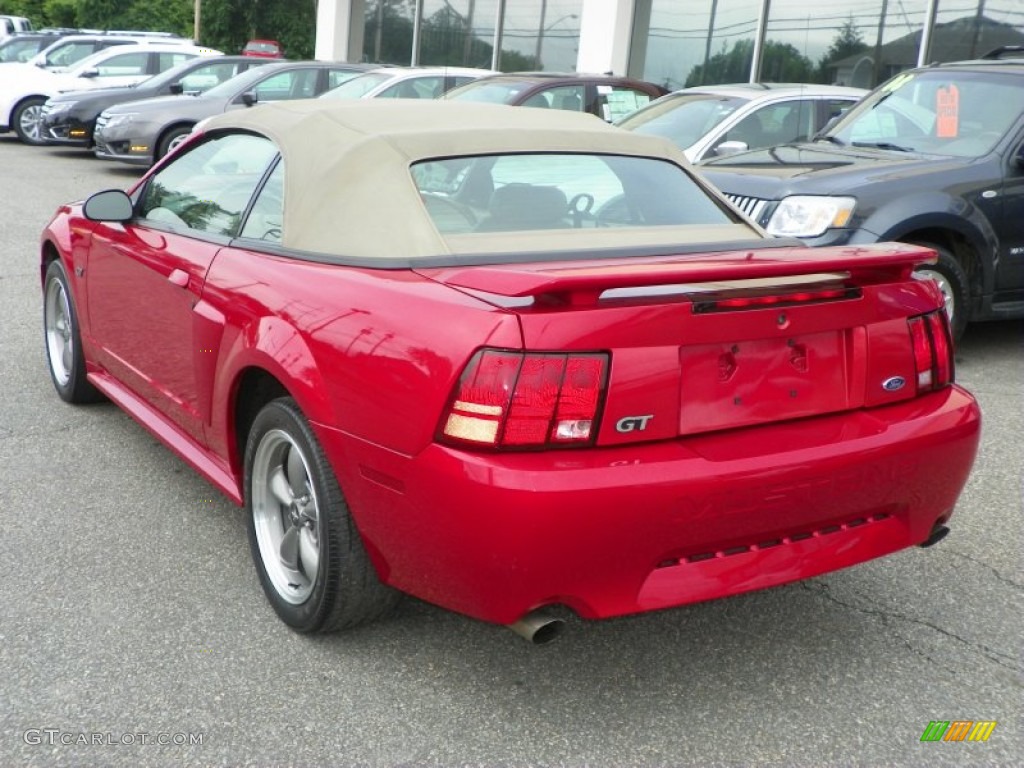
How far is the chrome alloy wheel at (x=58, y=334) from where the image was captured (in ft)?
17.7

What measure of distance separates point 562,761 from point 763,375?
3.47 ft

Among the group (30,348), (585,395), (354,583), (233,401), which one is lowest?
(30,348)

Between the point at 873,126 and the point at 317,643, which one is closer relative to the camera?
the point at 317,643

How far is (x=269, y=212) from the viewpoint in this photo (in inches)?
145

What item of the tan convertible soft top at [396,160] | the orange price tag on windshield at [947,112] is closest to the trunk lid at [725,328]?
the tan convertible soft top at [396,160]

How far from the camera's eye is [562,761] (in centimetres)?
273

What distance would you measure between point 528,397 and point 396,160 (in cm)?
123

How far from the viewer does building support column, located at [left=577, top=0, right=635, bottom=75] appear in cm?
1842

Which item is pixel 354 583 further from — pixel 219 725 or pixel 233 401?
pixel 233 401

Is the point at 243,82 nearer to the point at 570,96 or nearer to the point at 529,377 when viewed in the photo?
the point at 570,96

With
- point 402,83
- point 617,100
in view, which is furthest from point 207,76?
point 617,100

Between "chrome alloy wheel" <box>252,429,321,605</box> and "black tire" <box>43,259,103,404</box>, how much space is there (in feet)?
6.80

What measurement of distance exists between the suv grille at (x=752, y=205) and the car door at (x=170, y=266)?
3.18 m

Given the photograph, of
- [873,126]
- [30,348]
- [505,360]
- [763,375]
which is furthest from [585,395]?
[873,126]
